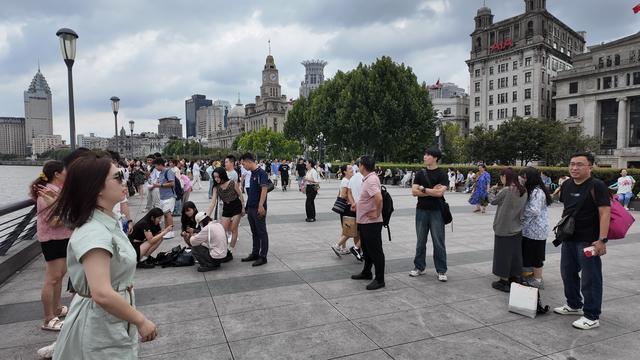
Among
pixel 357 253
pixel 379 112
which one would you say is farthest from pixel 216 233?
pixel 379 112

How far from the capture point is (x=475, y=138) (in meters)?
49.2

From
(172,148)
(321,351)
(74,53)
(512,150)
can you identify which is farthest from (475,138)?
(172,148)

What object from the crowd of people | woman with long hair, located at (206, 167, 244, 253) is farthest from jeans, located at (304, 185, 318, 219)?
woman with long hair, located at (206, 167, 244, 253)

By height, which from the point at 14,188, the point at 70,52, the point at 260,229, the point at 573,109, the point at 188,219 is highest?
the point at 573,109

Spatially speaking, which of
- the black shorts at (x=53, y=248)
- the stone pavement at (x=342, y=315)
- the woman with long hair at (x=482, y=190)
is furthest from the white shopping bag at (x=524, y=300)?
the woman with long hair at (x=482, y=190)

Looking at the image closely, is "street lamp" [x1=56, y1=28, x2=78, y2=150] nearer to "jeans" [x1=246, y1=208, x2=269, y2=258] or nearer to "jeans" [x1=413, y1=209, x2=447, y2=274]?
"jeans" [x1=246, y1=208, x2=269, y2=258]

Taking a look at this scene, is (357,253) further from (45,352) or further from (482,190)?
(482,190)

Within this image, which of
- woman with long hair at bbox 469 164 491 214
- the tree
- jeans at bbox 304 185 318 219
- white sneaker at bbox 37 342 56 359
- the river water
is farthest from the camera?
the tree

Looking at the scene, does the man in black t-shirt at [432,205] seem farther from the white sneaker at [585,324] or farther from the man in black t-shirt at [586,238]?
the white sneaker at [585,324]

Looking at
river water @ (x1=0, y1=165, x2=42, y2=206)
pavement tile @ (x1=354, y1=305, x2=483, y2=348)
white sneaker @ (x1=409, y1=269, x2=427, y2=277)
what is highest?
white sneaker @ (x1=409, y1=269, x2=427, y2=277)

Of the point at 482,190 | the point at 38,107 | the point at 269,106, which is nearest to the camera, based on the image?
the point at 482,190

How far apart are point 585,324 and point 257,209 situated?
4897mm

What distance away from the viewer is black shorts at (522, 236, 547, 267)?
5742 mm

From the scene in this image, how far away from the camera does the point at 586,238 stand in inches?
173
